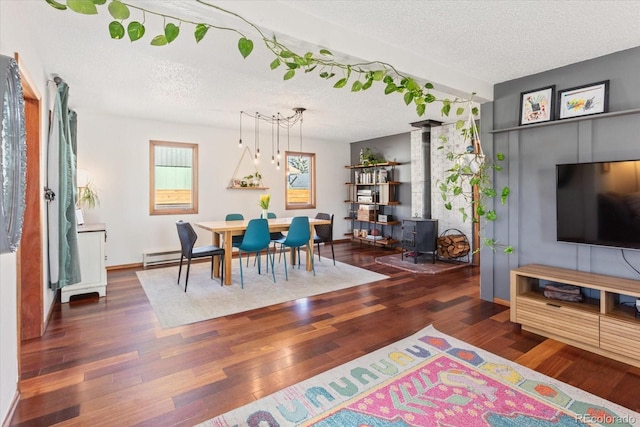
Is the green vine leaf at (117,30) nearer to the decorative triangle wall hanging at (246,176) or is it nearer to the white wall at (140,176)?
the white wall at (140,176)

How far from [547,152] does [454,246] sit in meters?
2.55

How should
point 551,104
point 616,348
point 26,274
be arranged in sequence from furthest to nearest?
1. point 551,104
2. point 26,274
3. point 616,348

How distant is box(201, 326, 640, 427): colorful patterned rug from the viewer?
172 cm

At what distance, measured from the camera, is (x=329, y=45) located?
7.45 ft

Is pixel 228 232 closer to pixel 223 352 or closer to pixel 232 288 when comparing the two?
pixel 232 288

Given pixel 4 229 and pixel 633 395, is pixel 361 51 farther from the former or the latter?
pixel 633 395

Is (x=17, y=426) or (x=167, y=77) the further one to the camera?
(x=167, y=77)

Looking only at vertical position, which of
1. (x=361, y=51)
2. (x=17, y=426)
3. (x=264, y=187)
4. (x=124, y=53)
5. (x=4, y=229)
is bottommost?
(x=17, y=426)

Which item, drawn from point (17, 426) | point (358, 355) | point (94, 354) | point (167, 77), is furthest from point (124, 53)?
point (358, 355)

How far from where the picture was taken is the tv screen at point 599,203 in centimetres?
246

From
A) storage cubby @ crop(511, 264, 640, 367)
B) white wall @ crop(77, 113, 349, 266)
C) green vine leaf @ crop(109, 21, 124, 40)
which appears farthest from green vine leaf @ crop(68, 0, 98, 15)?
white wall @ crop(77, 113, 349, 266)

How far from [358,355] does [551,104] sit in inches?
111

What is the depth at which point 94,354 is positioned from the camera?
2.43m

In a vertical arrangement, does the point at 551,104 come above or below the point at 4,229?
above
